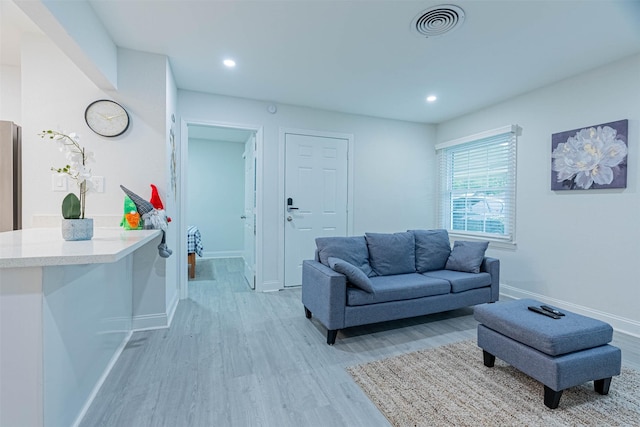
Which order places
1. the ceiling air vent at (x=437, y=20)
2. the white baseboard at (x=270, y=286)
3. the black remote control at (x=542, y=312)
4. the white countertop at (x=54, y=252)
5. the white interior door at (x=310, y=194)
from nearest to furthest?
the white countertop at (x=54, y=252) → the black remote control at (x=542, y=312) → the ceiling air vent at (x=437, y=20) → the white baseboard at (x=270, y=286) → the white interior door at (x=310, y=194)

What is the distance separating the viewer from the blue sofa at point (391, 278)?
240 centimetres

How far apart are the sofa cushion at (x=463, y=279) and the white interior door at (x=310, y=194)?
1.63 m

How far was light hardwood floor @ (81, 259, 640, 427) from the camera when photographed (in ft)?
5.23

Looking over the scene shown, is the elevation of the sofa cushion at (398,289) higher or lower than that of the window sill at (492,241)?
lower

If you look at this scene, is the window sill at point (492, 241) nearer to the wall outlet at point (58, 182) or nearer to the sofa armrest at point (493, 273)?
the sofa armrest at point (493, 273)

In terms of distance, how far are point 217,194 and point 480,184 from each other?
16.3 feet

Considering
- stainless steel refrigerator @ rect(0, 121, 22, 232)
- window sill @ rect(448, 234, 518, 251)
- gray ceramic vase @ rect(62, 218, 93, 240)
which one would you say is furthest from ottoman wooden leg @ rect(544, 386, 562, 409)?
stainless steel refrigerator @ rect(0, 121, 22, 232)

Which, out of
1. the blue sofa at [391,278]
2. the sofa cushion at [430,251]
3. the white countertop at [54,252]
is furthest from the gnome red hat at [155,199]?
the sofa cushion at [430,251]

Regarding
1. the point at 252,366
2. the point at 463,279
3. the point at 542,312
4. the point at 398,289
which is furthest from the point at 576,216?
the point at 252,366

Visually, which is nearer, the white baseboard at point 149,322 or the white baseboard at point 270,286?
the white baseboard at point 149,322

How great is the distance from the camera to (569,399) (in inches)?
67.8

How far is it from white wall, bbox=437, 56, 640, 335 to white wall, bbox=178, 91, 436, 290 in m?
1.23

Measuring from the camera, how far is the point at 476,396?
1.75 metres

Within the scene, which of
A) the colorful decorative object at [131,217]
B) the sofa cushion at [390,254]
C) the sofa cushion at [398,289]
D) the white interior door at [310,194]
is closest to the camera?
the colorful decorative object at [131,217]
